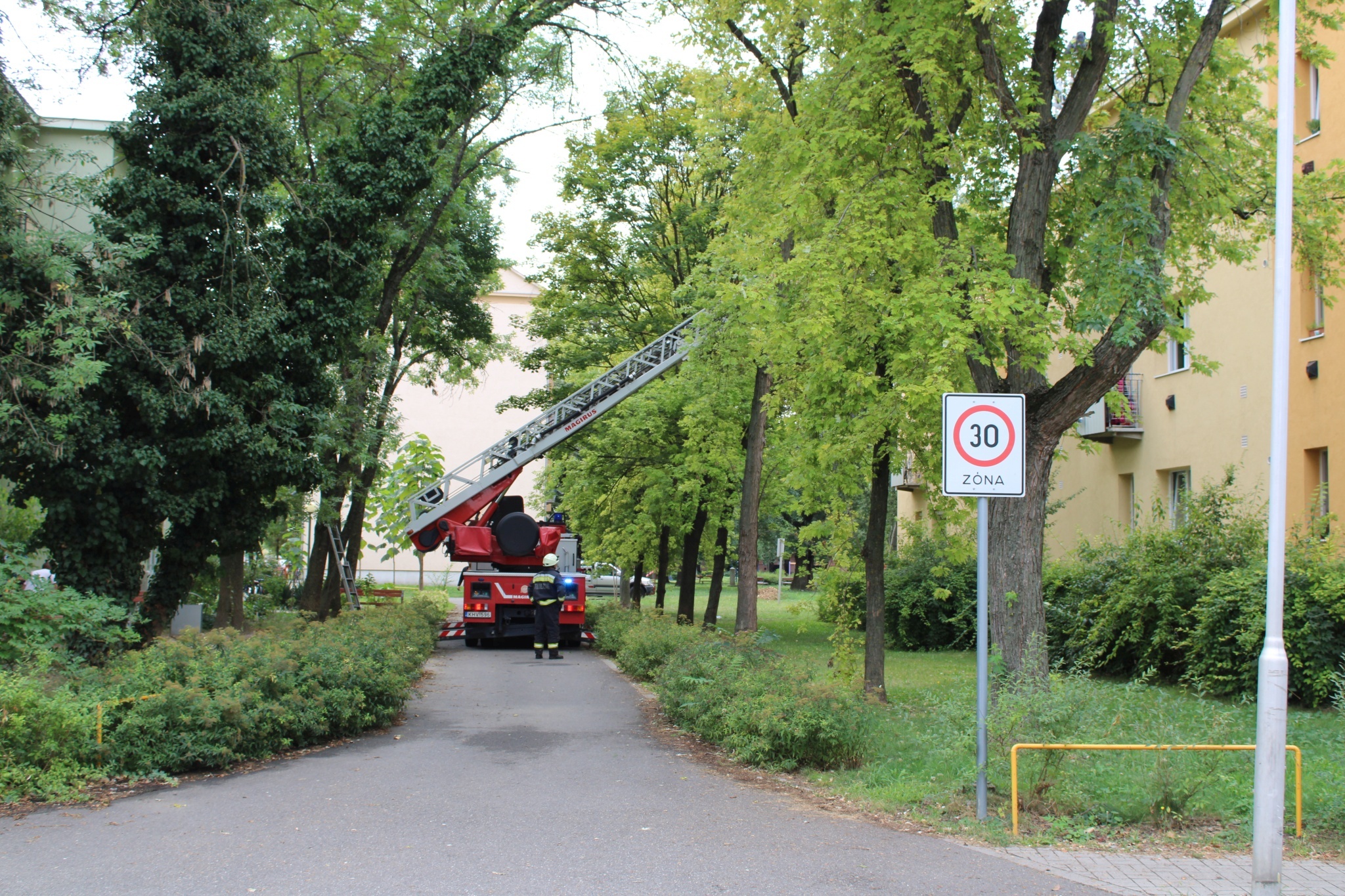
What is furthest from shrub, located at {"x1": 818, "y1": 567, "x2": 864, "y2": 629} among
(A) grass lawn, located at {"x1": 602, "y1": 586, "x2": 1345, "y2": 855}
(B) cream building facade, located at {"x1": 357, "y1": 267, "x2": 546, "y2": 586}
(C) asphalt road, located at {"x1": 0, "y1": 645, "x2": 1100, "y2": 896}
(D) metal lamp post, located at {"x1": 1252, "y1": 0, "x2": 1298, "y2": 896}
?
(B) cream building facade, located at {"x1": 357, "y1": 267, "x2": 546, "y2": 586}

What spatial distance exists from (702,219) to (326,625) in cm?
1230

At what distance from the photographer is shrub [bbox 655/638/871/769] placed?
8.88 metres

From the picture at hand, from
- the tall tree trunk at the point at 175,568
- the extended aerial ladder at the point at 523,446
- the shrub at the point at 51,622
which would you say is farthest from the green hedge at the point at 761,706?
the extended aerial ladder at the point at 523,446

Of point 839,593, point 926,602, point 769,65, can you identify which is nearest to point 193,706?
point 839,593

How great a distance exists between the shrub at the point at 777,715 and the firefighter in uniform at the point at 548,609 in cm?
798

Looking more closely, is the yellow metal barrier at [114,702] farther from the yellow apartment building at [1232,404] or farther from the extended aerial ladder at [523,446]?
the extended aerial ladder at [523,446]

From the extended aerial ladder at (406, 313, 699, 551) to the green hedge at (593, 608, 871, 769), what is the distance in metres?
9.10

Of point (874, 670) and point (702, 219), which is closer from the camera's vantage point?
point (874, 670)

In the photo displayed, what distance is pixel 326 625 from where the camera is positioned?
547 inches

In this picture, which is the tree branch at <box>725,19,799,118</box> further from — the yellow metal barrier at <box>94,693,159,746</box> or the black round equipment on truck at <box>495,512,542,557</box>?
the black round equipment on truck at <box>495,512,542,557</box>

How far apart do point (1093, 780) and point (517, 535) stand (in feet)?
52.4

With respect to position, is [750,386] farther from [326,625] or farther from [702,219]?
[326,625]

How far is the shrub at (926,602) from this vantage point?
23750mm

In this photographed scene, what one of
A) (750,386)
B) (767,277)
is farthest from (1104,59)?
(750,386)
